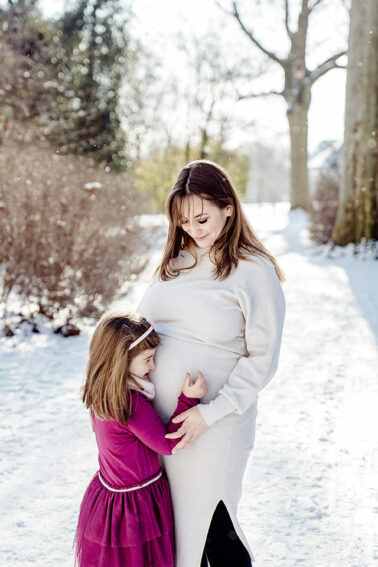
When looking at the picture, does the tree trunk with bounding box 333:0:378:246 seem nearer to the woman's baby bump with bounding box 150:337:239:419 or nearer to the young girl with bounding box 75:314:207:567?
the woman's baby bump with bounding box 150:337:239:419

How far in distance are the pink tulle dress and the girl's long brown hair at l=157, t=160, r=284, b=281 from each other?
0.47 metres

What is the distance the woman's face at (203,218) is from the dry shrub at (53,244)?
3.94 m

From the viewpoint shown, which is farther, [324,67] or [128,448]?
[324,67]

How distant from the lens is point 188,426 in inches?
68.6

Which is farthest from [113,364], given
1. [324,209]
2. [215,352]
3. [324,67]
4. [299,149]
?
[299,149]

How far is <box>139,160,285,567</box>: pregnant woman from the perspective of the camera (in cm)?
180

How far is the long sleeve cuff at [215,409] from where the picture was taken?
175cm

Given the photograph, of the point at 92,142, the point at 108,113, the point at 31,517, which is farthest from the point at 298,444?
the point at 108,113

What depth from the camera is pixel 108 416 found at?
5.77 ft

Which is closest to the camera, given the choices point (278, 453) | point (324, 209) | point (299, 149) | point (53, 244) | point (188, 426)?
point (188, 426)

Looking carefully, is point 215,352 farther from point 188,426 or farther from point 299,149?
point 299,149

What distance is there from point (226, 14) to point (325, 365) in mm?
15992

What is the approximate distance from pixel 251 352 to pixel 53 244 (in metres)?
4.37

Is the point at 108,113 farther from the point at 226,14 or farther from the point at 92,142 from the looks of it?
the point at 226,14
